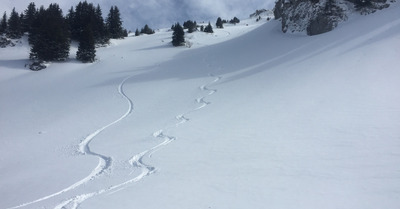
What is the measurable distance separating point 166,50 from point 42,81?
17.5m

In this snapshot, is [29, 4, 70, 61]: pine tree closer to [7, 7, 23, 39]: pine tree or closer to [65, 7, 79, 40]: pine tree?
[65, 7, 79, 40]: pine tree

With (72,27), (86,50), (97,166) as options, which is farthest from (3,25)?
(97,166)

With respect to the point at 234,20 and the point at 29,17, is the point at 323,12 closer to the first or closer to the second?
the point at 29,17

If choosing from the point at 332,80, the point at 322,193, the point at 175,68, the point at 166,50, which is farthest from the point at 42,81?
the point at 322,193

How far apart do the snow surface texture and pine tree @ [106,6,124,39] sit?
2846 cm

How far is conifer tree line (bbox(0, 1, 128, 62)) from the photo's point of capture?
37500 mm

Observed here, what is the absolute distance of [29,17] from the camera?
164 feet

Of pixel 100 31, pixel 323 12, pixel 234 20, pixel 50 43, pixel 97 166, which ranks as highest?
pixel 234 20

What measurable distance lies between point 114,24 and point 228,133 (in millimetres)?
48630

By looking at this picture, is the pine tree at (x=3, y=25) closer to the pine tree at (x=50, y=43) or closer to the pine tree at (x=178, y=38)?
the pine tree at (x=50, y=43)

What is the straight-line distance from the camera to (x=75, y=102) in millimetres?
21641

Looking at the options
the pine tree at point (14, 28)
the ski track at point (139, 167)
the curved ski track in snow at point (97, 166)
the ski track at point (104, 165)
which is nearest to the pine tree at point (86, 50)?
the pine tree at point (14, 28)

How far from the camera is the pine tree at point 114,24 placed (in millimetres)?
54469

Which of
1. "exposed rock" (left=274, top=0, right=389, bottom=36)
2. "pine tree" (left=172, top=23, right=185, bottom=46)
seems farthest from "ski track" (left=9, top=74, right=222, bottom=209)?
"pine tree" (left=172, top=23, right=185, bottom=46)
